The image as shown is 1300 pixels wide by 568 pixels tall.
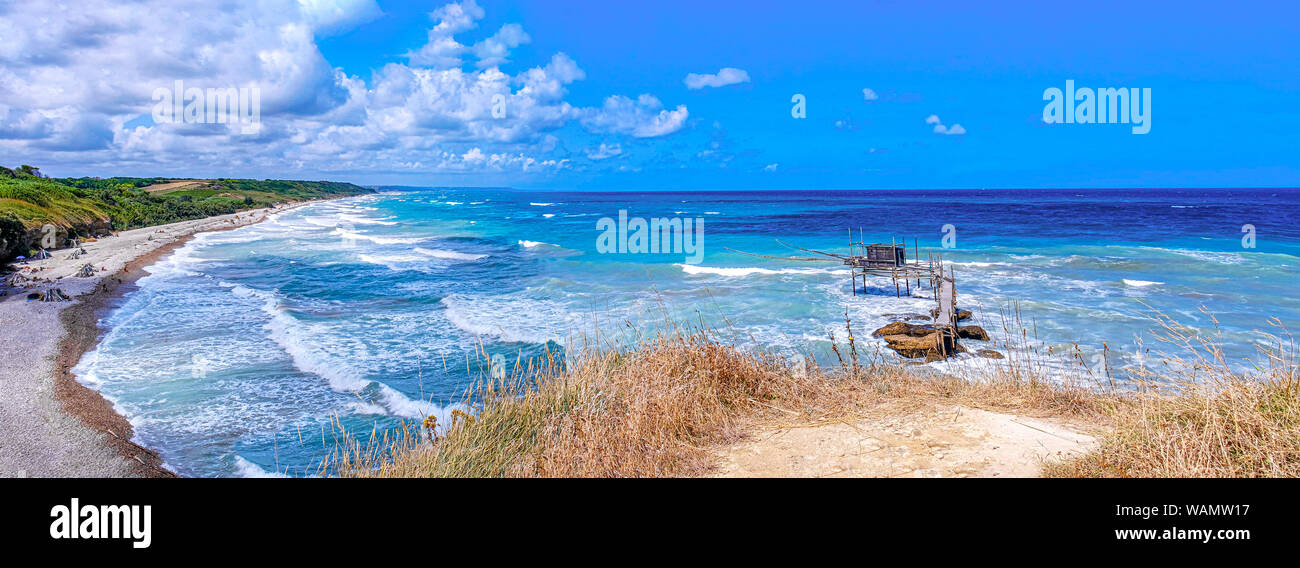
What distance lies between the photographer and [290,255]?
33812 mm

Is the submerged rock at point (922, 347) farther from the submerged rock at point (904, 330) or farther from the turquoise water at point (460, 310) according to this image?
the turquoise water at point (460, 310)

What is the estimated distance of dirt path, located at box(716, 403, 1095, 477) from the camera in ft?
16.0

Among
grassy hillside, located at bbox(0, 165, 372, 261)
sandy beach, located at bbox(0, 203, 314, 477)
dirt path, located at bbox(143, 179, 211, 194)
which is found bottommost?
sandy beach, located at bbox(0, 203, 314, 477)

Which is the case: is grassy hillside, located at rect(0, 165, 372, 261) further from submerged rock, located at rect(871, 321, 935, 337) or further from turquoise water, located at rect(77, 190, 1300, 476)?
submerged rock, located at rect(871, 321, 935, 337)

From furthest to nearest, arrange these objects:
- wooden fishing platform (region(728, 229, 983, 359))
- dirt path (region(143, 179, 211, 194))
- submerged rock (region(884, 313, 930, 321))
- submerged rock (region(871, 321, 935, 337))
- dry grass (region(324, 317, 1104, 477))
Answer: dirt path (region(143, 179, 211, 194))
submerged rock (region(884, 313, 930, 321))
submerged rock (region(871, 321, 935, 337))
wooden fishing platform (region(728, 229, 983, 359))
dry grass (region(324, 317, 1104, 477))

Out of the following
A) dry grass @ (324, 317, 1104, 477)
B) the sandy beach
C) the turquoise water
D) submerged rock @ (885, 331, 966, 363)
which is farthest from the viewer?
submerged rock @ (885, 331, 966, 363)

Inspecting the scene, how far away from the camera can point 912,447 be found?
523 centimetres

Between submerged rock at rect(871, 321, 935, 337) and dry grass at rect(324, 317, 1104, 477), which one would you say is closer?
dry grass at rect(324, 317, 1104, 477)

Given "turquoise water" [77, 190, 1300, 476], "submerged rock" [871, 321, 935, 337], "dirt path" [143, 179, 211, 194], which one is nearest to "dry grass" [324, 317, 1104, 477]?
"turquoise water" [77, 190, 1300, 476]

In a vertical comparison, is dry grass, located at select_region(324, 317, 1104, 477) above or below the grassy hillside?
below

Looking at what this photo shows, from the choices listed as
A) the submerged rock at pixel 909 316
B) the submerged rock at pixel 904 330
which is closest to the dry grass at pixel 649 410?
the submerged rock at pixel 904 330

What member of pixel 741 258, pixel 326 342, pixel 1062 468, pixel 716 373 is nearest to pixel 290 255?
pixel 326 342

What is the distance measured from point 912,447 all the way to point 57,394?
1433 cm

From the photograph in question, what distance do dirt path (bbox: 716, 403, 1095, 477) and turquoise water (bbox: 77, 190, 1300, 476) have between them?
4186mm
